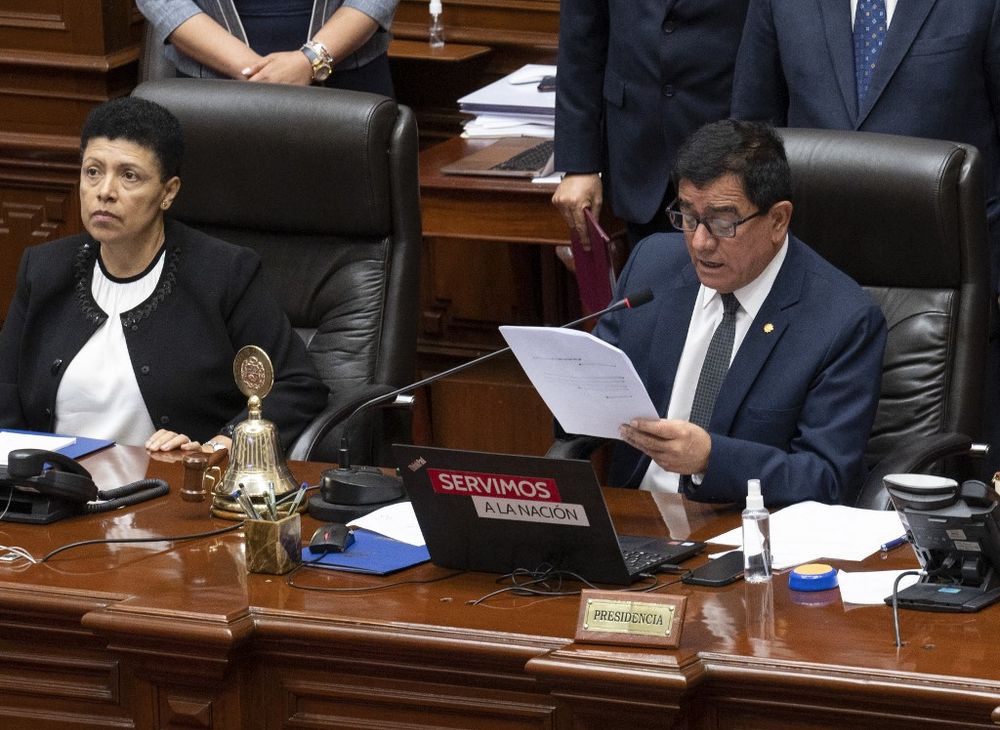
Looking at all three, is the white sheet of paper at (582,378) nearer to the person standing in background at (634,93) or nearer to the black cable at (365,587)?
the black cable at (365,587)

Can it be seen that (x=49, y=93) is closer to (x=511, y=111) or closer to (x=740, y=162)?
(x=511, y=111)

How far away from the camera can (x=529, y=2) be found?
5090 millimetres

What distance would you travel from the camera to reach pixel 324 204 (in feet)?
11.7

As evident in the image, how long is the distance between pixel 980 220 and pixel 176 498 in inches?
55.0

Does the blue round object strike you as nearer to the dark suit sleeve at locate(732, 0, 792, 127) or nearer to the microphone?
the microphone

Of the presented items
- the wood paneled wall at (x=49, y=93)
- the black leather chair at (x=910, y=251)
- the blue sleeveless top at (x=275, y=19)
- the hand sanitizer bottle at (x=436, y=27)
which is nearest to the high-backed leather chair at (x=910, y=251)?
the black leather chair at (x=910, y=251)

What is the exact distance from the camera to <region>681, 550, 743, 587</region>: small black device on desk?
2326mm

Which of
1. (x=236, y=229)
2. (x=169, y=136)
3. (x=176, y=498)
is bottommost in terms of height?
(x=176, y=498)

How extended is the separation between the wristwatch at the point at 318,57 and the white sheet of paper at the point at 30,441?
1.21 meters

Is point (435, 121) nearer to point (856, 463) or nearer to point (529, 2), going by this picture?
point (529, 2)

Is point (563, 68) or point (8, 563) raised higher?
point (563, 68)

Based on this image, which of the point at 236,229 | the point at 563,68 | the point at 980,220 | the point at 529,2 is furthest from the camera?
the point at 529,2

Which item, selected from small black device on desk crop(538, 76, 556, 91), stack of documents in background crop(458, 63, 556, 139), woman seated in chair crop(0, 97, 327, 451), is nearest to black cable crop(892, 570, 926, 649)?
woman seated in chair crop(0, 97, 327, 451)

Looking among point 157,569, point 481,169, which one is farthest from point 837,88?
point 157,569
